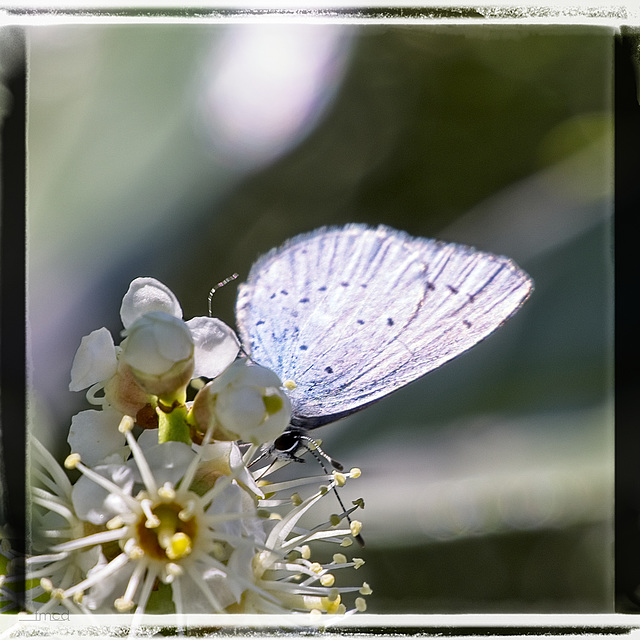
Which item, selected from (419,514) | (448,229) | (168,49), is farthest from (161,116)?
(419,514)

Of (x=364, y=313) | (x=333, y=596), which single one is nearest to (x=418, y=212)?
(x=364, y=313)

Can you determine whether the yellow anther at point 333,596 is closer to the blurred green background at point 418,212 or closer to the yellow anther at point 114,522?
the yellow anther at point 114,522

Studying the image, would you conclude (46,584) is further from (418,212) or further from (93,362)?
(418,212)

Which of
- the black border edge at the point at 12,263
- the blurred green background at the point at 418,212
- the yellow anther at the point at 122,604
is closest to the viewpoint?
the yellow anther at the point at 122,604

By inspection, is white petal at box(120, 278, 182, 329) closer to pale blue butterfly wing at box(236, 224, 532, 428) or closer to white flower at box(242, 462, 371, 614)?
pale blue butterfly wing at box(236, 224, 532, 428)

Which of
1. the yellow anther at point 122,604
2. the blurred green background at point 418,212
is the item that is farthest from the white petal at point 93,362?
the blurred green background at point 418,212

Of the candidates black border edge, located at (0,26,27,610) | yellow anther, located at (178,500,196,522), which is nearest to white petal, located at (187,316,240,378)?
yellow anther, located at (178,500,196,522)
